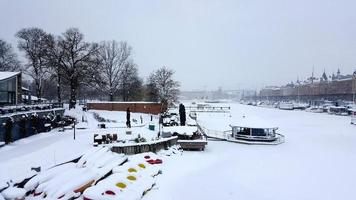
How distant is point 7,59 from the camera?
5731 centimetres

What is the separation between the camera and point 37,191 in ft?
44.0

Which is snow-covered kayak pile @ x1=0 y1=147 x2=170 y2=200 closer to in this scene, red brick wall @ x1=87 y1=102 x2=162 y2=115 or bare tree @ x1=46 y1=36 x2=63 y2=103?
red brick wall @ x1=87 y1=102 x2=162 y2=115

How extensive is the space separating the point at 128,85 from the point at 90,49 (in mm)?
13298

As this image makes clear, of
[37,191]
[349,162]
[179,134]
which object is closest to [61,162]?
[37,191]

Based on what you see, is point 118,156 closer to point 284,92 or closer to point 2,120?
point 2,120

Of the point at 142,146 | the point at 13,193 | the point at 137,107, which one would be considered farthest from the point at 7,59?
the point at 13,193

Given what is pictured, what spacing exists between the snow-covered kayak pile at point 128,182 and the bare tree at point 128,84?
42.8 metres

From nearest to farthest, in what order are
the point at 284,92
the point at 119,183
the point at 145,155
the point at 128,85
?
the point at 119,183 < the point at 145,155 < the point at 128,85 < the point at 284,92

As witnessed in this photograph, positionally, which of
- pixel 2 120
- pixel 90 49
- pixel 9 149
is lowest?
pixel 9 149

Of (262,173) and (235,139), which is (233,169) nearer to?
(262,173)

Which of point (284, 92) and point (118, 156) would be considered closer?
point (118, 156)

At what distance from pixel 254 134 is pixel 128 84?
1327 inches

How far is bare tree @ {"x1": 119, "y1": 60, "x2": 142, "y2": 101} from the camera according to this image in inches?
2417

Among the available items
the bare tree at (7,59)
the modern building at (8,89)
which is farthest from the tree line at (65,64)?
→ the modern building at (8,89)
